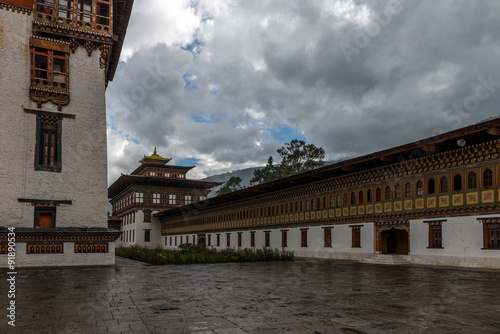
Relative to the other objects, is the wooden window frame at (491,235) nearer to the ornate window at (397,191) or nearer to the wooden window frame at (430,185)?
the wooden window frame at (430,185)

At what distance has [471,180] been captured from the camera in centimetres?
2061

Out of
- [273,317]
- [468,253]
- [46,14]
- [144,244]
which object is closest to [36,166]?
[46,14]

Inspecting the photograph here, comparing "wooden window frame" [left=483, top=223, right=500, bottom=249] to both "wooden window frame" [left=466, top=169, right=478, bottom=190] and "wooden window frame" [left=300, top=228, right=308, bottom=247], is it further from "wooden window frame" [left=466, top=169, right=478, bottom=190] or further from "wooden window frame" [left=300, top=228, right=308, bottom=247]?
"wooden window frame" [left=300, top=228, right=308, bottom=247]

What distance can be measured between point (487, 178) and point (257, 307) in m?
16.1

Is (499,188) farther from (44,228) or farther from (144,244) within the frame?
(144,244)

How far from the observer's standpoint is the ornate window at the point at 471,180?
2038 centimetres

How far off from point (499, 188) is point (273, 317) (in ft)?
53.0

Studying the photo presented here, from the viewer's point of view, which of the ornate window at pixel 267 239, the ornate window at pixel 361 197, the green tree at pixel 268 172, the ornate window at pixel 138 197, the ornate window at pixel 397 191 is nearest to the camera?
the ornate window at pixel 397 191

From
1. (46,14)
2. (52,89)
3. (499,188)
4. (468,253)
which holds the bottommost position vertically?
(468,253)

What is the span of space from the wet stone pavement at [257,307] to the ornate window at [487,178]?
7941 mm

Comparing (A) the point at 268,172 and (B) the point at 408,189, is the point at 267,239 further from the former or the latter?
(A) the point at 268,172

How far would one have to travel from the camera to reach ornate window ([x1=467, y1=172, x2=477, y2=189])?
66.9ft

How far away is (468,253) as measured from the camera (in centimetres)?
2045

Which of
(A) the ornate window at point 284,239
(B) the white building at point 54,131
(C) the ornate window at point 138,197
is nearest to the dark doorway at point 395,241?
(A) the ornate window at point 284,239
